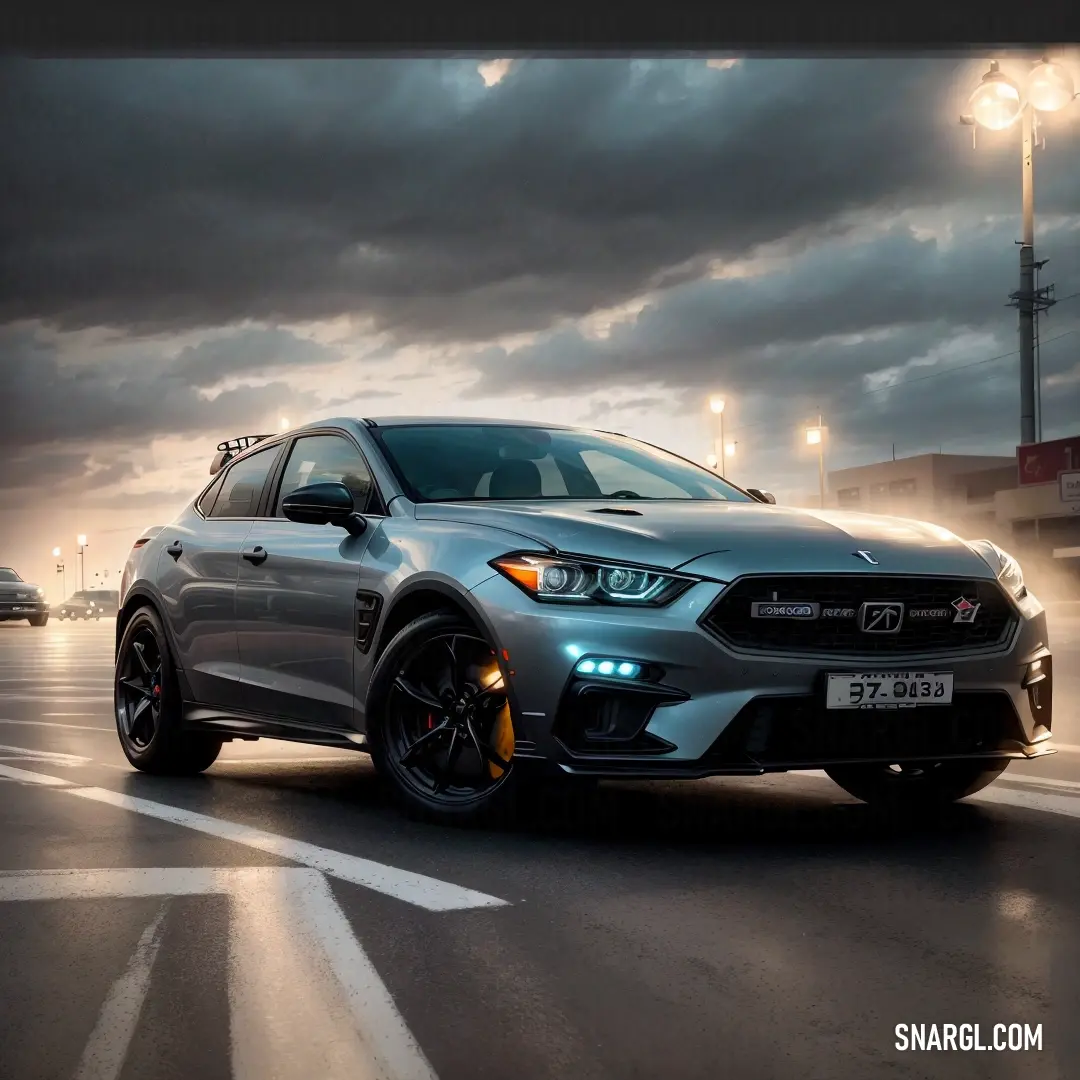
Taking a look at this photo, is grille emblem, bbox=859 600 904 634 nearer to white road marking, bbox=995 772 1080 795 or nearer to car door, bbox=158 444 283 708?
white road marking, bbox=995 772 1080 795

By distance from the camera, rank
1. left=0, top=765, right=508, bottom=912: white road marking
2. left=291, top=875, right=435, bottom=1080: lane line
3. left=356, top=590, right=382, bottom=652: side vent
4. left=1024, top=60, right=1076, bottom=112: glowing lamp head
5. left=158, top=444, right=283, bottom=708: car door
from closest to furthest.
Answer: left=291, top=875, right=435, bottom=1080: lane line → left=0, top=765, right=508, bottom=912: white road marking → left=356, top=590, right=382, bottom=652: side vent → left=158, top=444, right=283, bottom=708: car door → left=1024, top=60, right=1076, bottom=112: glowing lamp head

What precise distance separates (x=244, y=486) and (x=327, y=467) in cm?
87

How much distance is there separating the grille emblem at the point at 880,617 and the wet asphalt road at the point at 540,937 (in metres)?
0.77

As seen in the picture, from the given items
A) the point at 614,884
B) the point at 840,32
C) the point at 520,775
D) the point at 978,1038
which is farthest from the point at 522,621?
the point at 840,32

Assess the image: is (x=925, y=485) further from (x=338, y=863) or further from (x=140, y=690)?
(x=338, y=863)

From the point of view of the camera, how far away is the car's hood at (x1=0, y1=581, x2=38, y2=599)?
41719mm

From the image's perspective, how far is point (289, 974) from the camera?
3971 millimetres

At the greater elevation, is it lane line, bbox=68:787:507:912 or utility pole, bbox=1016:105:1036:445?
utility pole, bbox=1016:105:1036:445

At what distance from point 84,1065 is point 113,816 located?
11.3 ft

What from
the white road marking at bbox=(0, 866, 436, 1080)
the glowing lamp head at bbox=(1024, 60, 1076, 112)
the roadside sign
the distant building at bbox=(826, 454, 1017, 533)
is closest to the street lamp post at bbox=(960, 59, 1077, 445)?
the glowing lamp head at bbox=(1024, 60, 1076, 112)

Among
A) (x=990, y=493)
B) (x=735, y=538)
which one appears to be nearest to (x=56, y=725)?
(x=735, y=538)

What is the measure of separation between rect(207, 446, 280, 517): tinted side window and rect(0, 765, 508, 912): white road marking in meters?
1.52

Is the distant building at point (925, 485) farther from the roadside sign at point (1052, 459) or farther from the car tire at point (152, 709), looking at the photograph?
the car tire at point (152, 709)

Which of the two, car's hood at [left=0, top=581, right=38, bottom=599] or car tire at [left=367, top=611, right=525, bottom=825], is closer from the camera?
car tire at [left=367, top=611, right=525, bottom=825]
